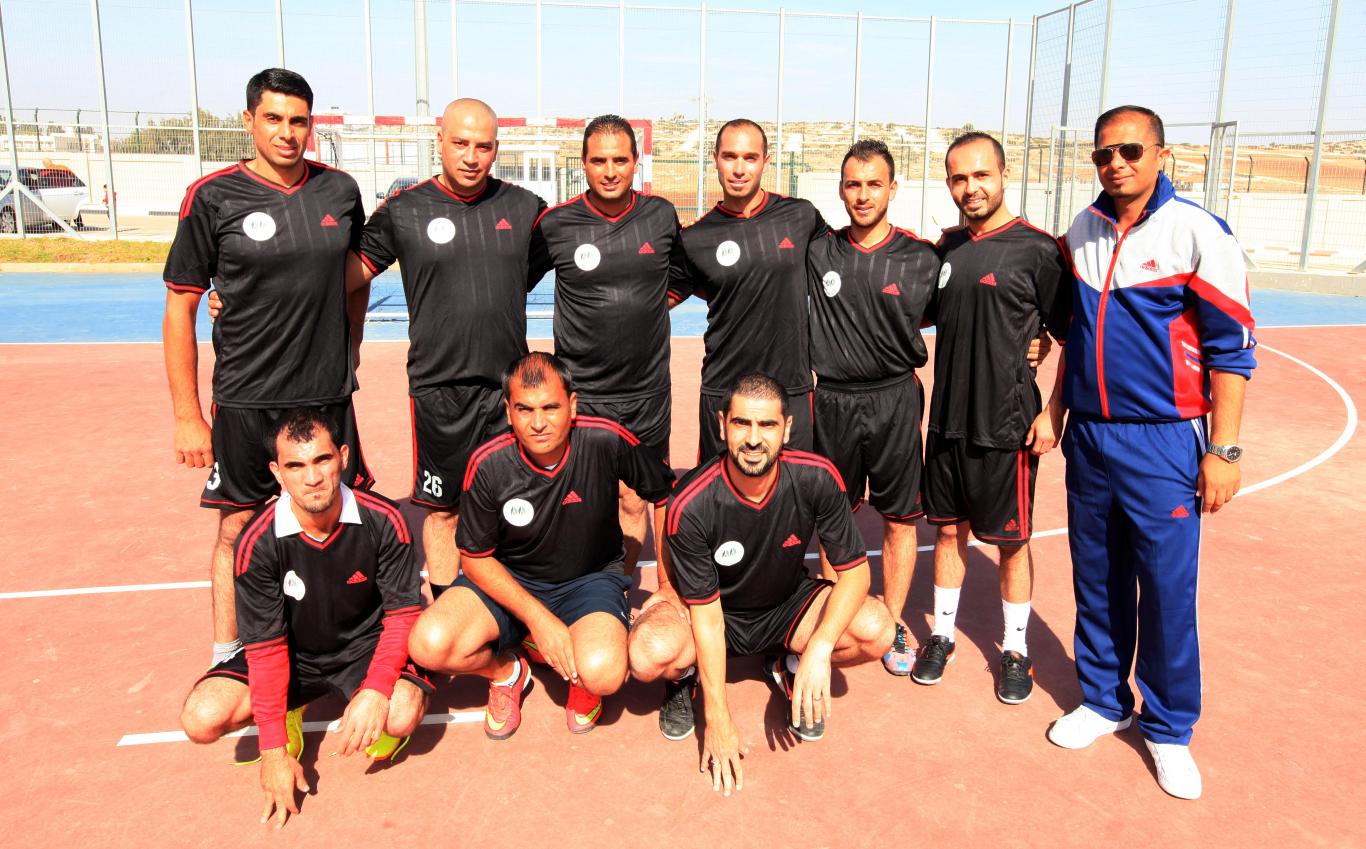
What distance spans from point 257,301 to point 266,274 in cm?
12

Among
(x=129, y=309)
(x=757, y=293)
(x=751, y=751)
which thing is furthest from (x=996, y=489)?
(x=129, y=309)

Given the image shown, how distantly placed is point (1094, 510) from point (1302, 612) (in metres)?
2.09

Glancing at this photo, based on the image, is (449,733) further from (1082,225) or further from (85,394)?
(85,394)

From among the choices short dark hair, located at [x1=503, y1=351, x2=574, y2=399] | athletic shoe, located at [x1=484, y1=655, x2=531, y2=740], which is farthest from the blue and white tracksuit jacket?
athletic shoe, located at [x1=484, y1=655, x2=531, y2=740]

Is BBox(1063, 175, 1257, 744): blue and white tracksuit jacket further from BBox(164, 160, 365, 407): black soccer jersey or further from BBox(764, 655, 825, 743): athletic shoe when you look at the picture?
BBox(164, 160, 365, 407): black soccer jersey

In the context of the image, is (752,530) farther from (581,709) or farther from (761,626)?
(581,709)

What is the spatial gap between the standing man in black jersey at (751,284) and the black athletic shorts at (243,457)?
5.85 feet

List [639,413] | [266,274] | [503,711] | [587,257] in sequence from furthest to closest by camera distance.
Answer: [639,413]
[587,257]
[266,274]
[503,711]

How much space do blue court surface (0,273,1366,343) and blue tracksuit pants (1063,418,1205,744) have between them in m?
10.4

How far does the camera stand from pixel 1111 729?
12.7 ft

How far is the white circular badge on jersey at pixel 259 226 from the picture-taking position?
156 inches

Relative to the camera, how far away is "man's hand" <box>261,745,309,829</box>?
3.31m

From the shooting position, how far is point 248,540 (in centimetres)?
364

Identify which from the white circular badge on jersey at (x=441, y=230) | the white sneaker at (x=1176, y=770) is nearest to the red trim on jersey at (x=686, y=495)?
the white circular badge on jersey at (x=441, y=230)
